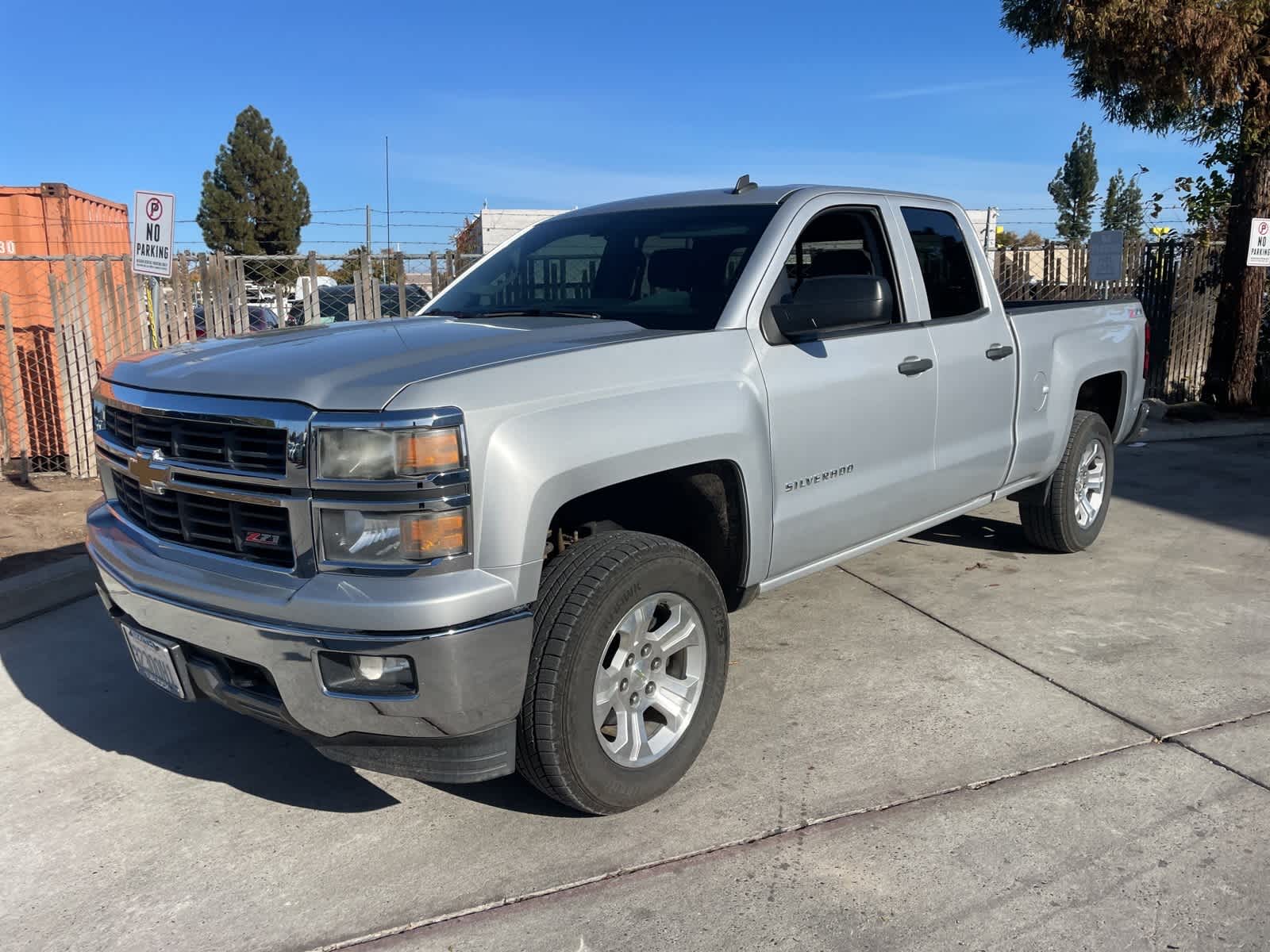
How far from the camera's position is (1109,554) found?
616 cm

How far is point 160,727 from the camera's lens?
3.99m

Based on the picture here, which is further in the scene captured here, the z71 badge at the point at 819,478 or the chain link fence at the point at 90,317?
the chain link fence at the point at 90,317

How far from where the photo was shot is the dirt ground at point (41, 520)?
6.20 meters

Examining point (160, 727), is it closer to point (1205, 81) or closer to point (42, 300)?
point (42, 300)

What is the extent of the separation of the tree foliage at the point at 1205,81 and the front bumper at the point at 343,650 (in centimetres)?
1030

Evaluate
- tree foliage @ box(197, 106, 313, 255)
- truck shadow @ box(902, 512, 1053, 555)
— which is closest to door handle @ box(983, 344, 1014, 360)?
truck shadow @ box(902, 512, 1053, 555)

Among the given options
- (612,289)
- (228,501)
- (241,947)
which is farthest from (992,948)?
(612,289)

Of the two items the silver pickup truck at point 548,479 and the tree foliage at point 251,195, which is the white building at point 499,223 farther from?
the tree foliage at point 251,195

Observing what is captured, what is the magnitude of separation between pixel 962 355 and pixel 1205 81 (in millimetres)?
8038

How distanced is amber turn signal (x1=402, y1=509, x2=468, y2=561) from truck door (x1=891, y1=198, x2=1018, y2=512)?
256cm

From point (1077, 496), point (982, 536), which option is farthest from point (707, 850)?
point (982, 536)

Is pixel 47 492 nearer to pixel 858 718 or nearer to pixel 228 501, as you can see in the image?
pixel 228 501

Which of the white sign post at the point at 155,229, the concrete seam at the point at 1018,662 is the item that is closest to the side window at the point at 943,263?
the concrete seam at the point at 1018,662

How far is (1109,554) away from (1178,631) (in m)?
1.38
